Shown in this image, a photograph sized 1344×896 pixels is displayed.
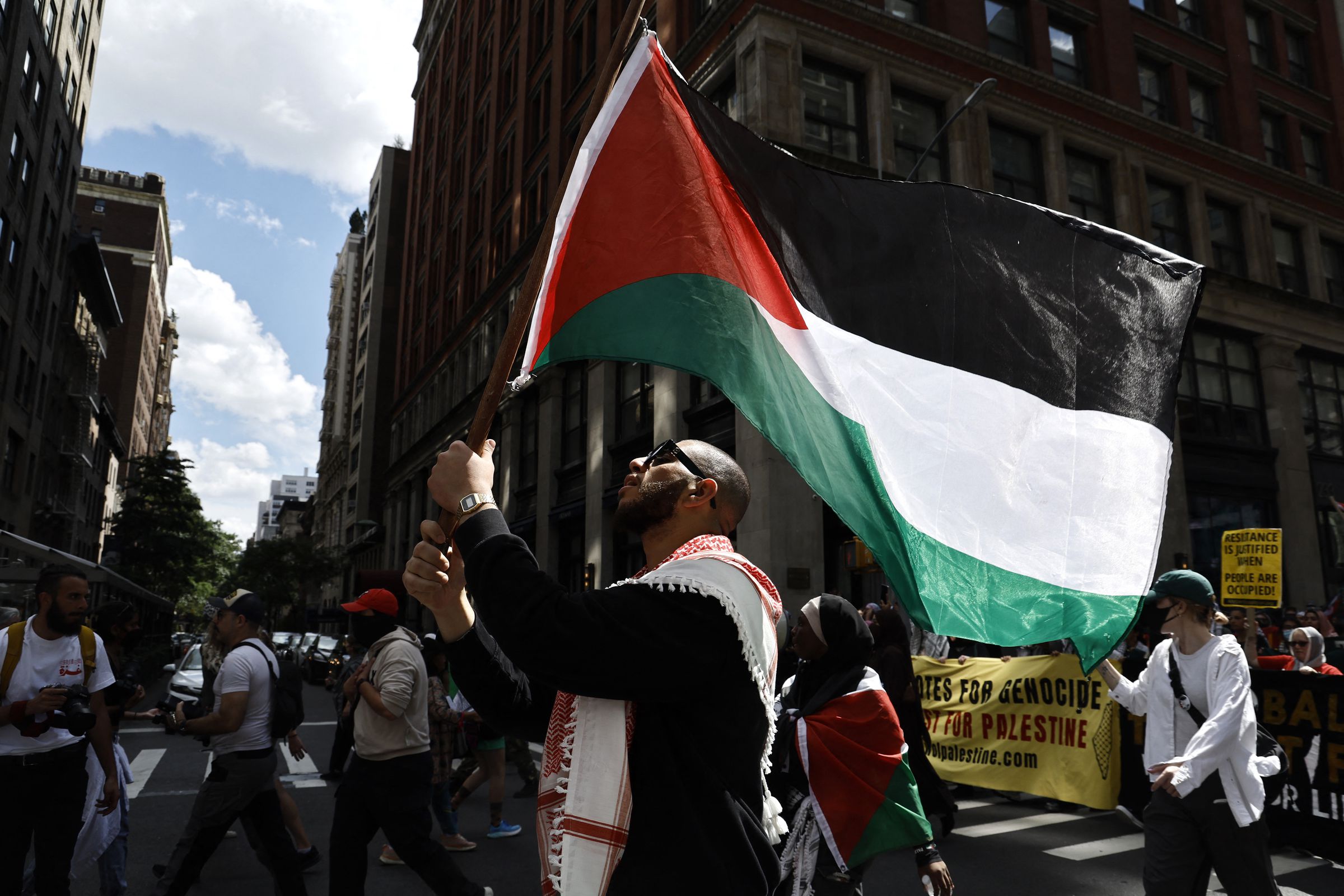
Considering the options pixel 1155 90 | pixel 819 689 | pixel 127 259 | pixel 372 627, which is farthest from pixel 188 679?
pixel 127 259

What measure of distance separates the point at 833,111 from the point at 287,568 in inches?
2510

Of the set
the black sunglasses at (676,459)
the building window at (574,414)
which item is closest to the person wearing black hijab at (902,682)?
the black sunglasses at (676,459)

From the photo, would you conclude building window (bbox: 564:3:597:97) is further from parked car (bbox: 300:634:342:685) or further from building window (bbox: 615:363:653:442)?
parked car (bbox: 300:634:342:685)

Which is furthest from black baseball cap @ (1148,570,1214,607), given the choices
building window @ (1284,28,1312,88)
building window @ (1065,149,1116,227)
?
building window @ (1284,28,1312,88)

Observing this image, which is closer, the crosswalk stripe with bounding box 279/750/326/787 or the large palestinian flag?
the large palestinian flag

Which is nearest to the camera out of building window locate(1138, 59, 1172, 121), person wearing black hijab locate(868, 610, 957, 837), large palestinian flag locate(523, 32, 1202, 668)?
large palestinian flag locate(523, 32, 1202, 668)

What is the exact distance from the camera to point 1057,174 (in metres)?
22.2

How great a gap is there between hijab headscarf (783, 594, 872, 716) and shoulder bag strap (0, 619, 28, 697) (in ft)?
14.1

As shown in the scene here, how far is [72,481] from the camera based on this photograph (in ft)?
156

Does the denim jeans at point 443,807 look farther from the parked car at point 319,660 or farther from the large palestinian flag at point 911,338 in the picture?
the parked car at point 319,660

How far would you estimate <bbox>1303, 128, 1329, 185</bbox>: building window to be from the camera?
28.7m

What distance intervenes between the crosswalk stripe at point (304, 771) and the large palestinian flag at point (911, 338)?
8.50 meters

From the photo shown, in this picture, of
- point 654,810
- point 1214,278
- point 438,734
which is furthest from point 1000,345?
point 1214,278

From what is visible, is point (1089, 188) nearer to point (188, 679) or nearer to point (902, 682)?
point (902, 682)
